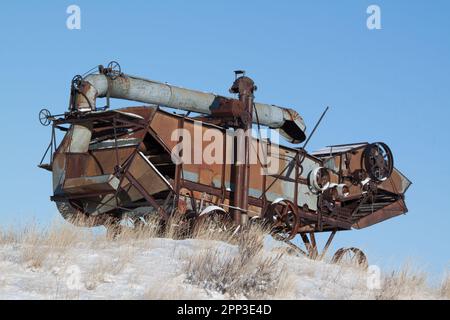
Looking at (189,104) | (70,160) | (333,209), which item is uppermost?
(189,104)

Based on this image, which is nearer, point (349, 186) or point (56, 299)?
point (56, 299)

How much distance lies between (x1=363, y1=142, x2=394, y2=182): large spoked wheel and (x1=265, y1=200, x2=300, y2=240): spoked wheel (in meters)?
4.16

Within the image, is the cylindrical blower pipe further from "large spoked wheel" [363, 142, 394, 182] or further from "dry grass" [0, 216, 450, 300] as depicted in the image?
"dry grass" [0, 216, 450, 300]

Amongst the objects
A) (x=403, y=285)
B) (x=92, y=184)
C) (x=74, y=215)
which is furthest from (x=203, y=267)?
(x=74, y=215)

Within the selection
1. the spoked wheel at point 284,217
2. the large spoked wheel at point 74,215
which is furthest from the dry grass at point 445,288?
the large spoked wheel at point 74,215

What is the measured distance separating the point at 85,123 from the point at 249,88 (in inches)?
174

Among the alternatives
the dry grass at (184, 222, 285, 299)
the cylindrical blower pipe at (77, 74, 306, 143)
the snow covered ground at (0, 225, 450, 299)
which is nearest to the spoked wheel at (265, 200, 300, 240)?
the cylindrical blower pipe at (77, 74, 306, 143)

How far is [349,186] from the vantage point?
21344mm

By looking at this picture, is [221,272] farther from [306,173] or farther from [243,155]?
[306,173]

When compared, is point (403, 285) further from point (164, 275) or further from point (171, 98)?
point (171, 98)

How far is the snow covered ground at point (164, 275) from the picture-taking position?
9.05 m

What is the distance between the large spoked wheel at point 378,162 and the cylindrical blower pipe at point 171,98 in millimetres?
2068

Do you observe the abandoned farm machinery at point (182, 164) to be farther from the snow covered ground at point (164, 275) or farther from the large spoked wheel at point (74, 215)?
the snow covered ground at point (164, 275)
